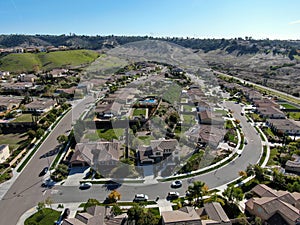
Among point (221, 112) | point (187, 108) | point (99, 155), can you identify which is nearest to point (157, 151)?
point (99, 155)

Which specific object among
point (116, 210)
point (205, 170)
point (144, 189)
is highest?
point (116, 210)

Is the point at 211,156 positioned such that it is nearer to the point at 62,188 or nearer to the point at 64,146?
the point at 62,188

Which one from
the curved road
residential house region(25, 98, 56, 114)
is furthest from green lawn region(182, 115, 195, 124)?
residential house region(25, 98, 56, 114)

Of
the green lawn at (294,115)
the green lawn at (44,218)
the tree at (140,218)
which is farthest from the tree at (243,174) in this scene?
the green lawn at (294,115)

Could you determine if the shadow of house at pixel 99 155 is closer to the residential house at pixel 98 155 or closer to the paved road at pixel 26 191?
the residential house at pixel 98 155

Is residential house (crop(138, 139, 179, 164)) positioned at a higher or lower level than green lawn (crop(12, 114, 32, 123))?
higher

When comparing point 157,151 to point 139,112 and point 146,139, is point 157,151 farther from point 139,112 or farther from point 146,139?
point 139,112

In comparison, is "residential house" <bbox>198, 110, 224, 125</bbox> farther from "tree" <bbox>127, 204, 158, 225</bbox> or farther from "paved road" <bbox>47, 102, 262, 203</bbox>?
"tree" <bbox>127, 204, 158, 225</bbox>
